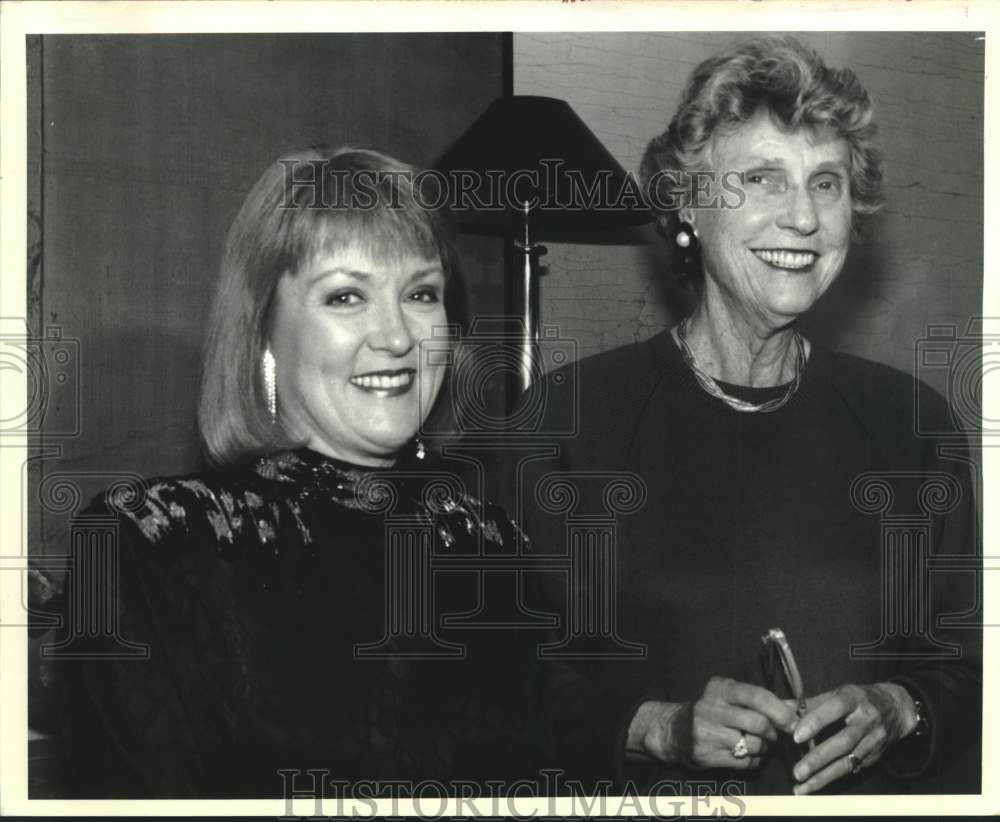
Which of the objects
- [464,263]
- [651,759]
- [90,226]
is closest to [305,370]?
[464,263]

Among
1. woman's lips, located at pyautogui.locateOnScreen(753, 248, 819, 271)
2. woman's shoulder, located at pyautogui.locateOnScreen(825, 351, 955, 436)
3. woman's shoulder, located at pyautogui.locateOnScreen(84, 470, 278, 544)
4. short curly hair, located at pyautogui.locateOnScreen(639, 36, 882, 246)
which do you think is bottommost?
woman's shoulder, located at pyautogui.locateOnScreen(84, 470, 278, 544)

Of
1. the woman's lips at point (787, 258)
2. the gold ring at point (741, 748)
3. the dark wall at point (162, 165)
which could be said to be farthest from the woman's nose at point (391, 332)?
the gold ring at point (741, 748)

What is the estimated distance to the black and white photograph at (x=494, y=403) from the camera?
2.12 m

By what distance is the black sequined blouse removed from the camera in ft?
6.79

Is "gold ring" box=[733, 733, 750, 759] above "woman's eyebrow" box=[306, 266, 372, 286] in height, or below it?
below

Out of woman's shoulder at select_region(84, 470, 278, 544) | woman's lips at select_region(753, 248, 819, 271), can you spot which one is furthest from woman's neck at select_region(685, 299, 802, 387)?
woman's shoulder at select_region(84, 470, 278, 544)

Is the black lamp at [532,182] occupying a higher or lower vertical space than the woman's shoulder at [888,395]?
higher

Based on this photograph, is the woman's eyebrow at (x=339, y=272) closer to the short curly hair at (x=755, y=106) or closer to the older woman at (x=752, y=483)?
the older woman at (x=752, y=483)

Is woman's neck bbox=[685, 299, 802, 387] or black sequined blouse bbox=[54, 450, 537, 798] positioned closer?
black sequined blouse bbox=[54, 450, 537, 798]

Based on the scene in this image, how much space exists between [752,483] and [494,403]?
50cm

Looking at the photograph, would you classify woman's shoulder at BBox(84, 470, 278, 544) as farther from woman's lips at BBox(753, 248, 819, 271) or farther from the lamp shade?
woman's lips at BBox(753, 248, 819, 271)

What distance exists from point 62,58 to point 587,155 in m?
0.99

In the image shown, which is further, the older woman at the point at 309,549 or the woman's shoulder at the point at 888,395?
the woman's shoulder at the point at 888,395

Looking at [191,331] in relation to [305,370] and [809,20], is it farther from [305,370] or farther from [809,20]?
[809,20]
